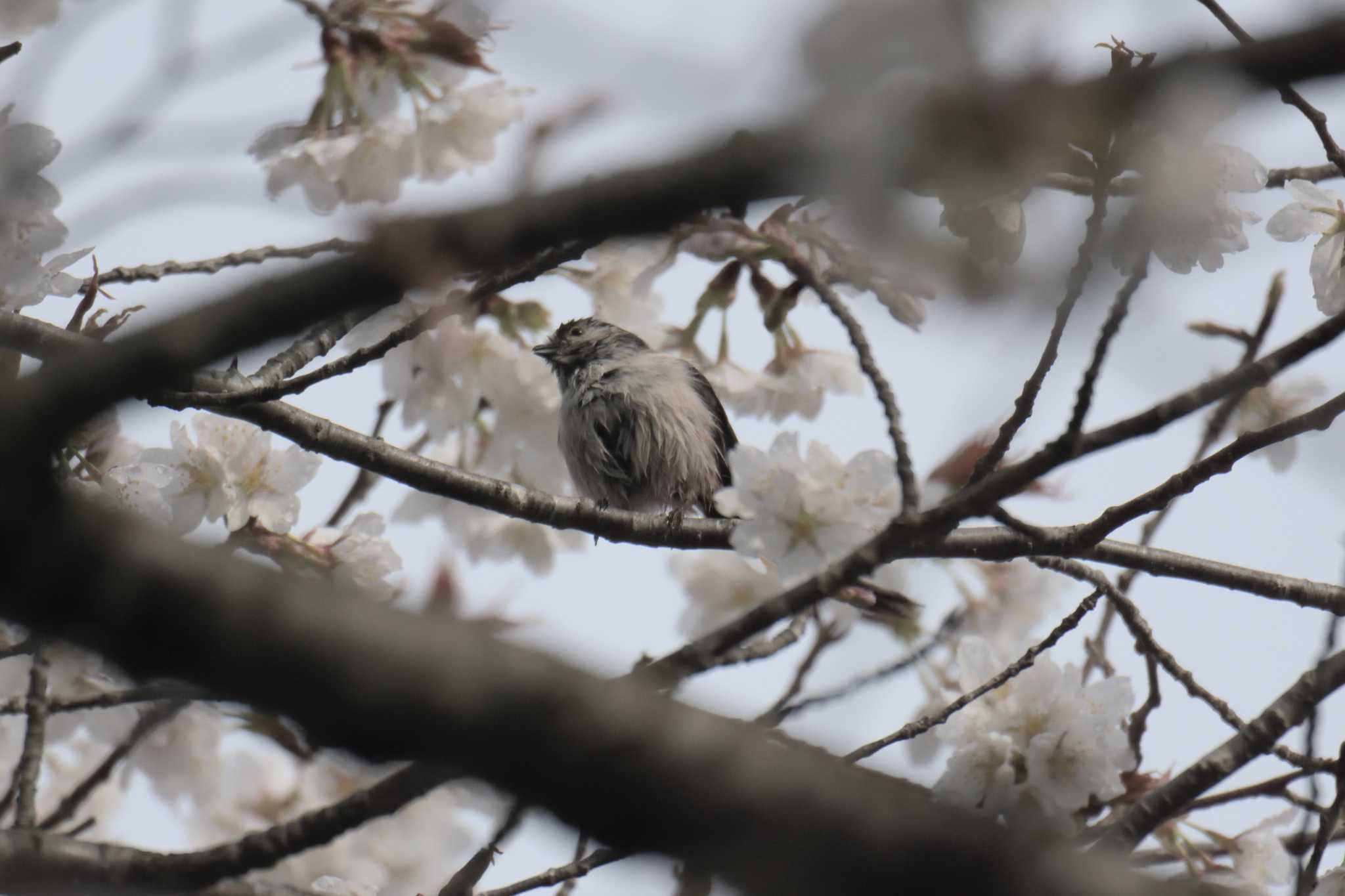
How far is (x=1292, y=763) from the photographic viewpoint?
2.80 meters

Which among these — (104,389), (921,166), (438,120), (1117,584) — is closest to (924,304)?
(1117,584)

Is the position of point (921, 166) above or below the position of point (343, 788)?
below

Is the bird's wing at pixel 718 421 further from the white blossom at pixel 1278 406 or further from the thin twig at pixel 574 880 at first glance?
the thin twig at pixel 574 880

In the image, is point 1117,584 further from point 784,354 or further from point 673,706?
point 673,706

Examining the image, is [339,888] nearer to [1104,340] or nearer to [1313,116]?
[1104,340]

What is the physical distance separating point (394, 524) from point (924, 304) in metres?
2.10

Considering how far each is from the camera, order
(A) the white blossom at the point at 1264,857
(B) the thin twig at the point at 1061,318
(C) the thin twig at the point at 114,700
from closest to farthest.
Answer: (B) the thin twig at the point at 1061,318 → (C) the thin twig at the point at 114,700 → (A) the white blossom at the point at 1264,857

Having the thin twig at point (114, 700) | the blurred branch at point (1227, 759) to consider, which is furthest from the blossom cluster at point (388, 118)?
the blurred branch at point (1227, 759)

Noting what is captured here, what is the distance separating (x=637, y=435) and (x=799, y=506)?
2.90 meters

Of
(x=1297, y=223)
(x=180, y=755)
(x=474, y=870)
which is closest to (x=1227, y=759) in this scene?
(x=1297, y=223)

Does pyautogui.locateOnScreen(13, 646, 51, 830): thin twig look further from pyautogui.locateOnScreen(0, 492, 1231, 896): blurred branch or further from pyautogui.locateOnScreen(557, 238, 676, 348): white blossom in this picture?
pyautogui.locateOnScreen(557, 238, 676, 348): white blossom

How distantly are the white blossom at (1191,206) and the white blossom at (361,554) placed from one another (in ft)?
5.95

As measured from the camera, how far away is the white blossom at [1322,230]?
9.32ft

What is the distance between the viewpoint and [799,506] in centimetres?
289
